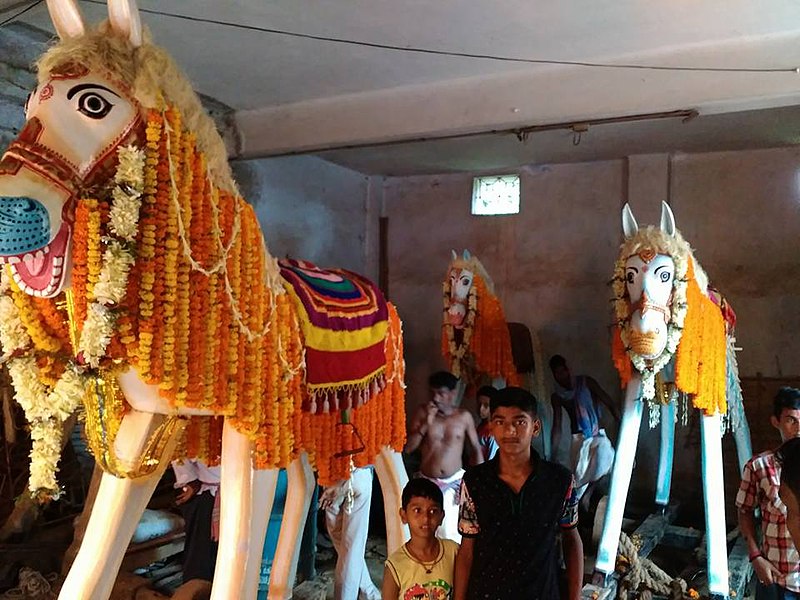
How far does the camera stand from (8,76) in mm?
3408

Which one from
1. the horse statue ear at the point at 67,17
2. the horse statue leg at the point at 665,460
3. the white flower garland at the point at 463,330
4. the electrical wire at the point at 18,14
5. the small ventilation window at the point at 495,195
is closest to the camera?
the horse statue ear at the point at 67,17

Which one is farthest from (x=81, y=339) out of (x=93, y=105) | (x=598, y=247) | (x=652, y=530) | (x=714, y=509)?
(x=598, y=247)

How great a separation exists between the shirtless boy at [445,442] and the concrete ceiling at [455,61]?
1.72 m

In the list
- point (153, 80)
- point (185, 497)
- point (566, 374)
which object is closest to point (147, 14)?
point (153, 80)

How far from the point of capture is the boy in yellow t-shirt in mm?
2207

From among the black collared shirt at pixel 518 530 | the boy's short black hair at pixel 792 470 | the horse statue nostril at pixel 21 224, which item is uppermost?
the horse statue nostril at pixel 21 224

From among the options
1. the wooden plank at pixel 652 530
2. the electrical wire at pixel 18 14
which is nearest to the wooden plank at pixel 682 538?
the wooden plank at pixel 652 530

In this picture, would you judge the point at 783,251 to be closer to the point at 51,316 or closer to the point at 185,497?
the point at 185,497

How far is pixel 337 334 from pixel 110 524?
0.96 metres

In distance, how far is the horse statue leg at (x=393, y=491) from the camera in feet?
10.6

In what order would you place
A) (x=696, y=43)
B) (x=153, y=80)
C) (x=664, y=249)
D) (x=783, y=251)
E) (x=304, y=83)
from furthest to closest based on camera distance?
(x=783, y=251)
(x=304, y=83)
(x=664, y=249)
(x=696, y=43)
(x=153, y=80)

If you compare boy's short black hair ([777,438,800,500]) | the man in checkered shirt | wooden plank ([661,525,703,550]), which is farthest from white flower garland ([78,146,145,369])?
wooden plank ([661,525,703,550])

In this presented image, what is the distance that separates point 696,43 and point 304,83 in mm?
2311

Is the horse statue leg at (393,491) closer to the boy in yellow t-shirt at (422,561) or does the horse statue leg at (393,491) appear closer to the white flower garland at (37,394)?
the boy in yellow t-shirt at (422,561)
